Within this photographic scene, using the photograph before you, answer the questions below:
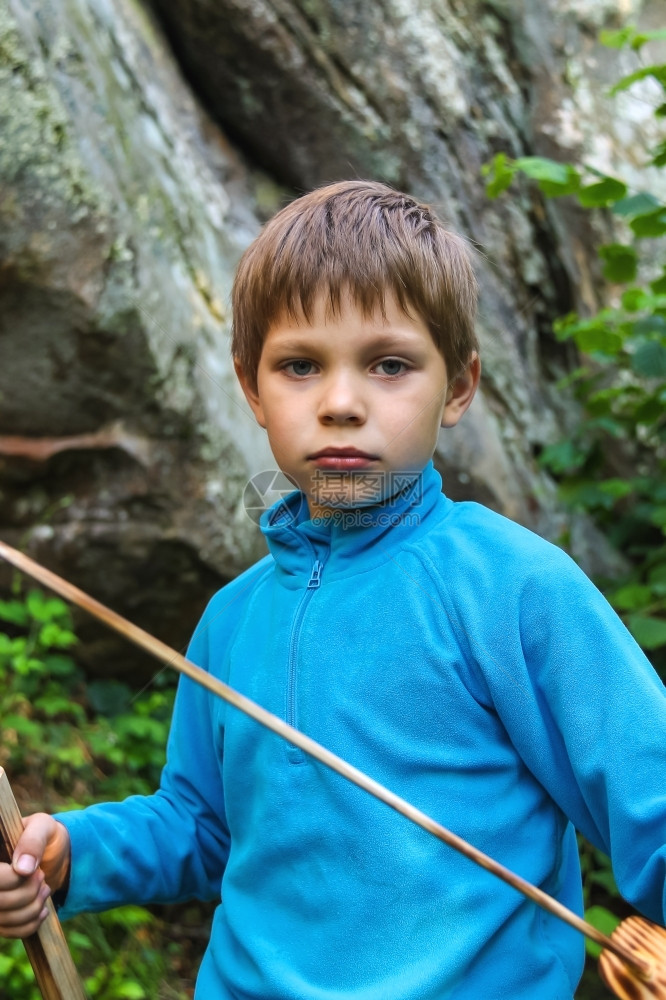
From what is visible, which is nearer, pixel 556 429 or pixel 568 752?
pixel 568 752

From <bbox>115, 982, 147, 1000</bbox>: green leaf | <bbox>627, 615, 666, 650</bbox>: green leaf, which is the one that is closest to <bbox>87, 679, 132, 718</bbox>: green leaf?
<bbox>115, 982, 147, 1000</bbox>: green leaf

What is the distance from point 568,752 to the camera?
3.50ft

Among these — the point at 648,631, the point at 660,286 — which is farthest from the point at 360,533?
the point at 660,286

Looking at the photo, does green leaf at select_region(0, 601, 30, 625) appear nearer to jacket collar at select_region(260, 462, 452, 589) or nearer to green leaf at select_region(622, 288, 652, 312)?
jacket collar at select_region(260, 462, 452, 589)

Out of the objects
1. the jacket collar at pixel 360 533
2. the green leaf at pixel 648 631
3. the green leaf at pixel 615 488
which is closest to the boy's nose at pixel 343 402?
the jacket collar at pixel 360 533

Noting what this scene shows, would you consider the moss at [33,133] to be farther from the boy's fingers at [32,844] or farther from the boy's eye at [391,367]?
the boy's fingers at [32,844]

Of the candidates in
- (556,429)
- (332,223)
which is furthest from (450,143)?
(332,223)

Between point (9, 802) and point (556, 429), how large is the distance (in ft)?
9.56

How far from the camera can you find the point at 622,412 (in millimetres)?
3355

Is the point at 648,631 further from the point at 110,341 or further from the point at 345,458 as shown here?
the point at 110,341

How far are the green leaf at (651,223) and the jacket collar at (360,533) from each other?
1.30 m

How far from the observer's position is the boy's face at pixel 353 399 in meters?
1.16

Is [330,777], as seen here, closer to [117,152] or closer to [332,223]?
[332,223]

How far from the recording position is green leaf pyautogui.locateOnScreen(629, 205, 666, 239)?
223cm
